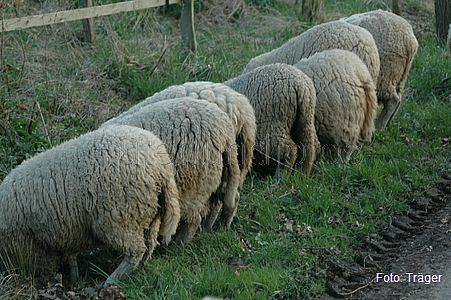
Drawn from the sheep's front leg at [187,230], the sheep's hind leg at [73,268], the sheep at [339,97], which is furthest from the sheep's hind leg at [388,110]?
the sheep's hind leg at [73,268]

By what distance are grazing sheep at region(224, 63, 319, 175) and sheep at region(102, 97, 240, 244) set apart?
1.03 metres

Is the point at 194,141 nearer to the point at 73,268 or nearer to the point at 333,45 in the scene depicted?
the point at 73,268

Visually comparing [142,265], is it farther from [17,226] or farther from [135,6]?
[135,6]

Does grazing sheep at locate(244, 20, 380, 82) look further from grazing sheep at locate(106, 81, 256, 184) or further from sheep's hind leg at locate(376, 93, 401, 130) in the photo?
grazing sheep at locate(106, 81, 256, 184)

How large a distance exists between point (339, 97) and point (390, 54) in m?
1.48

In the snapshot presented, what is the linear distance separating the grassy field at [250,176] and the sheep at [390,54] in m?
0.28

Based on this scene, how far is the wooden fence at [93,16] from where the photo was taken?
7.64 m

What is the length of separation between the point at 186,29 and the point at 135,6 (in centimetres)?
97

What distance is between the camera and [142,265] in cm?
512

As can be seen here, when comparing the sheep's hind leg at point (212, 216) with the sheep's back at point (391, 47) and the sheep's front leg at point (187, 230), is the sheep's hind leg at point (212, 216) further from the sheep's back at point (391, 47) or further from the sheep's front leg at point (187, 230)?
the sheep's back at point (391, 47)

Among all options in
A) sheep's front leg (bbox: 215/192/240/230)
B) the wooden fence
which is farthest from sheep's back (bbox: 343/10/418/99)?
sheep's front leg (bbox: 215/192/240/230)

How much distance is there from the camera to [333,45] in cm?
762

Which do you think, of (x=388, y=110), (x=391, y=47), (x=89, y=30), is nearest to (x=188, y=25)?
(x=89, y=30)

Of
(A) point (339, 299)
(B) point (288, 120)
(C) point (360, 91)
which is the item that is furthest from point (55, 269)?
(C) point (360, 91)
